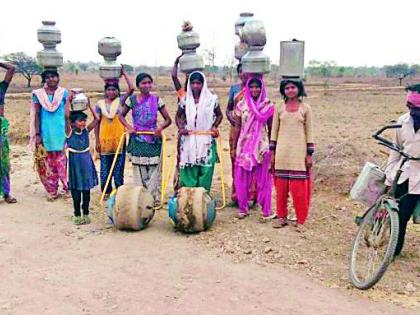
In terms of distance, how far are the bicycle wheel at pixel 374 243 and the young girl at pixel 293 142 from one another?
1001 mm

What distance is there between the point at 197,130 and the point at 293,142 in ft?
4.17

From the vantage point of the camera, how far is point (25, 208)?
682 cm

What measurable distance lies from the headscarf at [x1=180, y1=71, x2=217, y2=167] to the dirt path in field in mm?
906

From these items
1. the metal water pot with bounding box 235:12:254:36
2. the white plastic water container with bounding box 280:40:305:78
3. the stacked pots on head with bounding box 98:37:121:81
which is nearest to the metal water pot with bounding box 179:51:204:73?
the metal water pot with bounding box 235:12:254:36

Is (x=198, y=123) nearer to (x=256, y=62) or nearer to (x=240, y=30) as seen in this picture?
(x=256, y=62)

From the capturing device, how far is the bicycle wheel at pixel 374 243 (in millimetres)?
4008

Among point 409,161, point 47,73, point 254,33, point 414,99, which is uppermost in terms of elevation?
point 254,33

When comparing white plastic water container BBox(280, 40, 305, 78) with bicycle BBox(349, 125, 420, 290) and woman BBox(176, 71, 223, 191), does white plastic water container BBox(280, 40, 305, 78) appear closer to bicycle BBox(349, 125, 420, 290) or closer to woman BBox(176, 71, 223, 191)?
woman BBox(176, 71, 223, 191)

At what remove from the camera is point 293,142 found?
5445 mm

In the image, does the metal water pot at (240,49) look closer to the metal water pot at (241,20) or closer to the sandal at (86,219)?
the metal water pot at (241,20)

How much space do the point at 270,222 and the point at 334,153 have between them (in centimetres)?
339

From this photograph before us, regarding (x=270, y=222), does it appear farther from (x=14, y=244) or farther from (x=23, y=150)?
(x=23, y=150)

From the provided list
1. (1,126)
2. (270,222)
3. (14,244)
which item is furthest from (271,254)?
(1,126)

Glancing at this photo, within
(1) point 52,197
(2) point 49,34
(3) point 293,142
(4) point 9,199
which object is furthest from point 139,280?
(2) point 49,34
